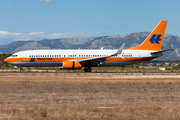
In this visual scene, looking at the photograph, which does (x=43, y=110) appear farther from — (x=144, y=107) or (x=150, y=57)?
(x=150, y=57)

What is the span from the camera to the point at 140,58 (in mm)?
41906

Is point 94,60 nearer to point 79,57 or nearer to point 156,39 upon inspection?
point 79,57

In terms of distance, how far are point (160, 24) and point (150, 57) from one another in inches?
232

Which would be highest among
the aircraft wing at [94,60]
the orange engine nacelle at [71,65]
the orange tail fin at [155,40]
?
the orange tail fin at [155,40]

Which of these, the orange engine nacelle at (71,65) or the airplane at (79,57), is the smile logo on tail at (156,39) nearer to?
the airplane at (79,57)

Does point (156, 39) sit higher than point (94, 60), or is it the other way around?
point (156, 39)

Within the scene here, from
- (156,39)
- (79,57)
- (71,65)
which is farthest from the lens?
(156,39)

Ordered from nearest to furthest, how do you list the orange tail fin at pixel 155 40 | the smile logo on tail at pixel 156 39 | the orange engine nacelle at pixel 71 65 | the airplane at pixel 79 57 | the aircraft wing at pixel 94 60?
the orange engine nacelle at pixel 71 65, the aircraft wing at pixel 94 60, the airplane at pixel 79 57, the orange tail fin at pixel 155 40, the smile logo on tail at pixel 156 39

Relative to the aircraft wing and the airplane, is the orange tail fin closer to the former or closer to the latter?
the airplane

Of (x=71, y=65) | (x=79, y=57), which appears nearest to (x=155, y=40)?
(x=79, y=57)

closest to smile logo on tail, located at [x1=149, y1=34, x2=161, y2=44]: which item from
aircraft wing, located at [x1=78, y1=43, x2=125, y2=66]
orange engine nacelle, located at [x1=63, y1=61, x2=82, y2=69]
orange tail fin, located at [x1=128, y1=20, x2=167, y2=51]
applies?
orange tail fin, located at [x1=128, y1=20, x2=167, y2=51]

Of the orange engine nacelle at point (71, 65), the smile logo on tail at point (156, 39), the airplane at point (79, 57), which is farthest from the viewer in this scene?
the smile logo on tail at point (156, 39)

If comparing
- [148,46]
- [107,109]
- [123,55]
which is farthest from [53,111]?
[148,46]

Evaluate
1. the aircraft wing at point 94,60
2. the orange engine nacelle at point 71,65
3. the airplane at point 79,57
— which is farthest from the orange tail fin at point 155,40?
the orange engine nacelle at point 71,65
